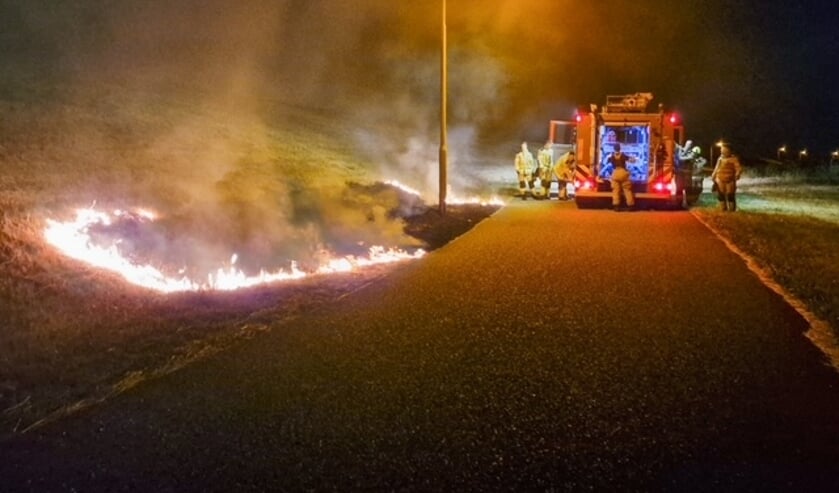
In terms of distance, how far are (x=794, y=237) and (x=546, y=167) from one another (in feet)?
37.1

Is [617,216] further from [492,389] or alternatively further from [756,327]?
[492,389]

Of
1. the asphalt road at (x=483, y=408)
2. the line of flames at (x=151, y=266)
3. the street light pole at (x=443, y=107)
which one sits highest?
the street light pole at (x=443, y=107)

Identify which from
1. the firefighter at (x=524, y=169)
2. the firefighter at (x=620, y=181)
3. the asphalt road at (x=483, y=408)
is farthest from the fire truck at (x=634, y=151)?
the asphalt road at (x=483, y=408)

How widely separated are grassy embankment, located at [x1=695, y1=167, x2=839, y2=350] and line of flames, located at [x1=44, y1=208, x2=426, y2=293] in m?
5.34

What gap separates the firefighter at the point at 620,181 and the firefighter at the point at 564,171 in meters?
1.79

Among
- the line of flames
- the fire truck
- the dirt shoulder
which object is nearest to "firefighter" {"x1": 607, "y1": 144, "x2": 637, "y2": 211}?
the fire truck

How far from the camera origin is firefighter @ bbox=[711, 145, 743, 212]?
20.4 meters

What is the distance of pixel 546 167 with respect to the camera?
83.0ft

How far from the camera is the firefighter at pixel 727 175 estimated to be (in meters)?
20.4

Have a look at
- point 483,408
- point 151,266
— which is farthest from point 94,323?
point 483,408

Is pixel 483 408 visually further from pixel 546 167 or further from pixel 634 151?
pixel 546 167

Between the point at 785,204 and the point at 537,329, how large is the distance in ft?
59.0

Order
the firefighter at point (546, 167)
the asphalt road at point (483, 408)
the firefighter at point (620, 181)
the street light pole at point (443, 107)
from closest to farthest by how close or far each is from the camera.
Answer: the asphalt road at point (483, 408) → the street light pole at point (443, 107) → the firefighter at point (620, 181) → the firefighter at point (546, 167)

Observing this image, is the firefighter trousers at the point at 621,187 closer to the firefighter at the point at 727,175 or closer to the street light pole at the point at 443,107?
the firefighter at the point at 727,175
